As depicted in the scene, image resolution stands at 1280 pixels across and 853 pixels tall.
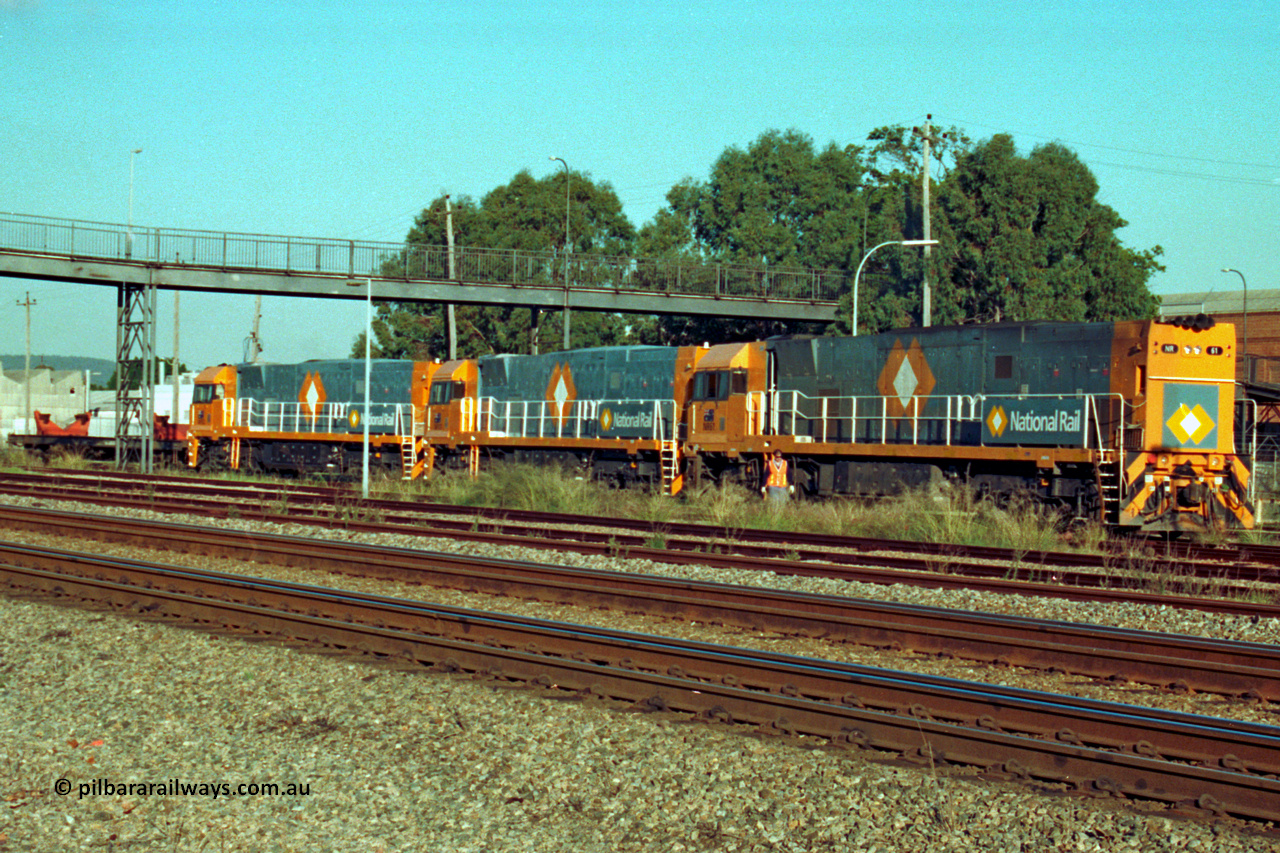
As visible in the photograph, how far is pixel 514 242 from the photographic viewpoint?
6259cm

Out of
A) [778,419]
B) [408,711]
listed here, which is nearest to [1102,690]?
[408,711]

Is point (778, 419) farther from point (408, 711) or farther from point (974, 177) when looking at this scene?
point (974, 177)

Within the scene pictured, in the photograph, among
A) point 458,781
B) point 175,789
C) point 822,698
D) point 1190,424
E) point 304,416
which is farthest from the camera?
point 304,416

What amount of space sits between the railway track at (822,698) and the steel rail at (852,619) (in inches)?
56.5

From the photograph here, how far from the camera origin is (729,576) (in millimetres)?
12859

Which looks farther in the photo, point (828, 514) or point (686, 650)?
point (828, 514)

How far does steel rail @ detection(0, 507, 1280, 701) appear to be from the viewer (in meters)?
7.90

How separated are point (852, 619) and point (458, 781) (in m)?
4.39

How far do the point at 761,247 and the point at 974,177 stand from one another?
16.2 meters

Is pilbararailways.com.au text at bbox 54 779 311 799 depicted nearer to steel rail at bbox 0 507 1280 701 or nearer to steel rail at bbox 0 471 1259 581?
steel rail at bbox 0 507 1280 701

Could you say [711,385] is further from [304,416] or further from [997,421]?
[304,416]

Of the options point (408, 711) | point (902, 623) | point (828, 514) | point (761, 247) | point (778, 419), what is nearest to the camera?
point (408, 711)

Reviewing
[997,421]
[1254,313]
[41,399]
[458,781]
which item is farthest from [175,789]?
[41,399]

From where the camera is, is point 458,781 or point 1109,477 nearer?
point 458,781
